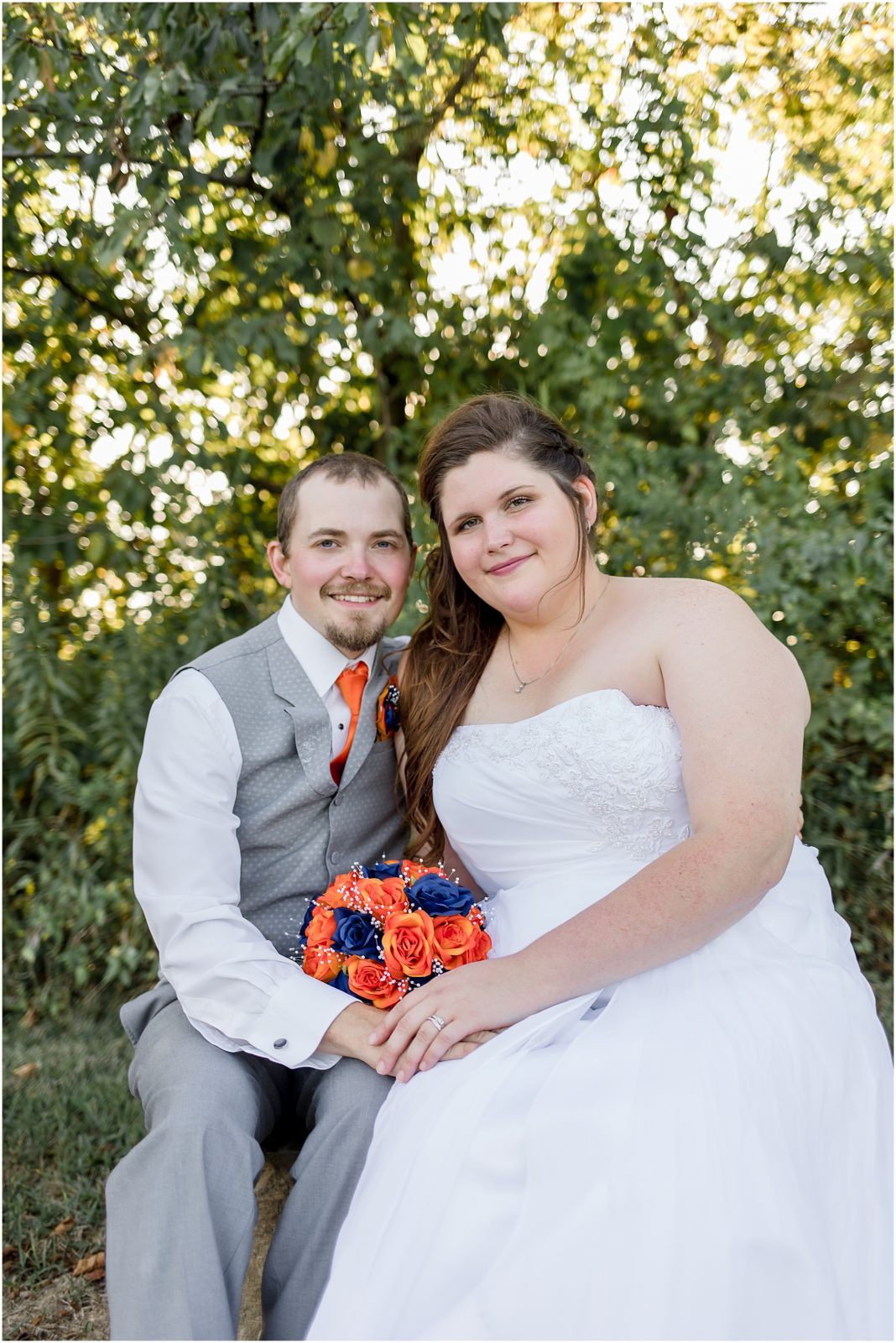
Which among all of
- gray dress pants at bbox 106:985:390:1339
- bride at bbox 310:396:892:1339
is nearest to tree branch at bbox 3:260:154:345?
bride at bbox 310:396:892:1339

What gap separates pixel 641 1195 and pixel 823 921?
33.4 inches

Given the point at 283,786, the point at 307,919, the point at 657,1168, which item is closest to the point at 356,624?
the point at 283,786

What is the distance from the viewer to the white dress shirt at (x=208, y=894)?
2.18 meters

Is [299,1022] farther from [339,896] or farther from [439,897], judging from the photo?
[439,897]

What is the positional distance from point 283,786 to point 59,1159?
5.92 ft

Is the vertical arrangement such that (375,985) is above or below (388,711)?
below

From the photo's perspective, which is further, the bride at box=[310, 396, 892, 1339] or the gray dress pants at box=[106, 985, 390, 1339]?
the gray dress pants at box=[106, 985, 390, 1339]

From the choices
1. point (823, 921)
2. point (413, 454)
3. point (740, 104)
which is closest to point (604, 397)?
point (413, 454)

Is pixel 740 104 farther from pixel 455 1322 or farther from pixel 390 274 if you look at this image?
pixel 455 1322

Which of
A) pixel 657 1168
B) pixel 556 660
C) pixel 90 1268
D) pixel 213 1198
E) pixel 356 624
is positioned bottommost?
pixel 90 1268

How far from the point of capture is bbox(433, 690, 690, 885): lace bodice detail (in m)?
2.30

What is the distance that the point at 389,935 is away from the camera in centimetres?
216

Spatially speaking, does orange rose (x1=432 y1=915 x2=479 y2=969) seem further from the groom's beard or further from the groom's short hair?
the groom's short hair

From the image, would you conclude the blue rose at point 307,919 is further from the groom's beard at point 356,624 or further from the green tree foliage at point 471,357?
the green tree foliage at point 471,357
